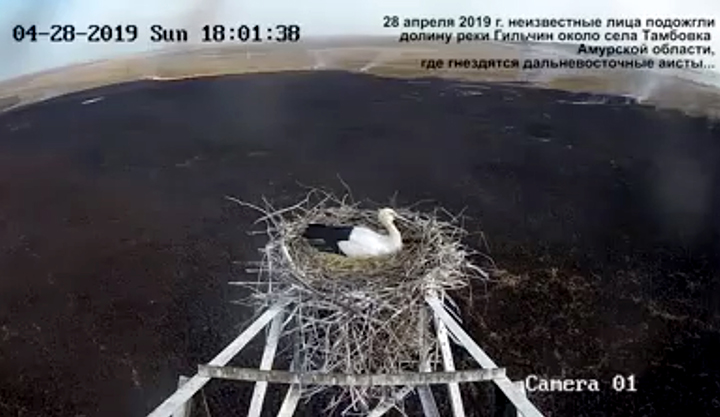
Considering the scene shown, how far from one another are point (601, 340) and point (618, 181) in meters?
0.14

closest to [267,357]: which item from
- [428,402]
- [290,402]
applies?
[290,402]

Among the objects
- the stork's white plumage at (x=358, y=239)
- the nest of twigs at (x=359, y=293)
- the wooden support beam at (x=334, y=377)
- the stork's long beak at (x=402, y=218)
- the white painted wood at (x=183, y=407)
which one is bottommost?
the white painted wood at (x=183, y=407)

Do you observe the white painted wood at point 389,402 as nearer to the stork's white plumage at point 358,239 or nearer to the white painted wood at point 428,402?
the white painted wood at point 428,402

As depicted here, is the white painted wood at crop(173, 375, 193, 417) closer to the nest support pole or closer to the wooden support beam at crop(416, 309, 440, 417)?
the nest support pole

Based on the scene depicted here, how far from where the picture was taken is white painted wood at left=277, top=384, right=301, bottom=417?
3.01 feet

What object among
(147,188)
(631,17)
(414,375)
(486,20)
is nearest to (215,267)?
(147,188)

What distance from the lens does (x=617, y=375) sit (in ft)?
3.25

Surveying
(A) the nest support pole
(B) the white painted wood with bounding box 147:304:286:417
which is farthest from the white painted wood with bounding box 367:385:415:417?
(B) the white painted wood with bounding box 147:304:286:417

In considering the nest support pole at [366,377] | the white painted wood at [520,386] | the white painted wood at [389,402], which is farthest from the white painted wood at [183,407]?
the white painted wood at [520,386]

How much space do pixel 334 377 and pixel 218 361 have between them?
0.10 meters

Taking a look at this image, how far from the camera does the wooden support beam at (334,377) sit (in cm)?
90

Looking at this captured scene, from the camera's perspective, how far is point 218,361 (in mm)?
936

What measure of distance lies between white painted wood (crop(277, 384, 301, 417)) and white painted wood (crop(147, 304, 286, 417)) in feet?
0.18

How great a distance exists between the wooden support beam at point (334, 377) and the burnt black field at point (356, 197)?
0.08m
